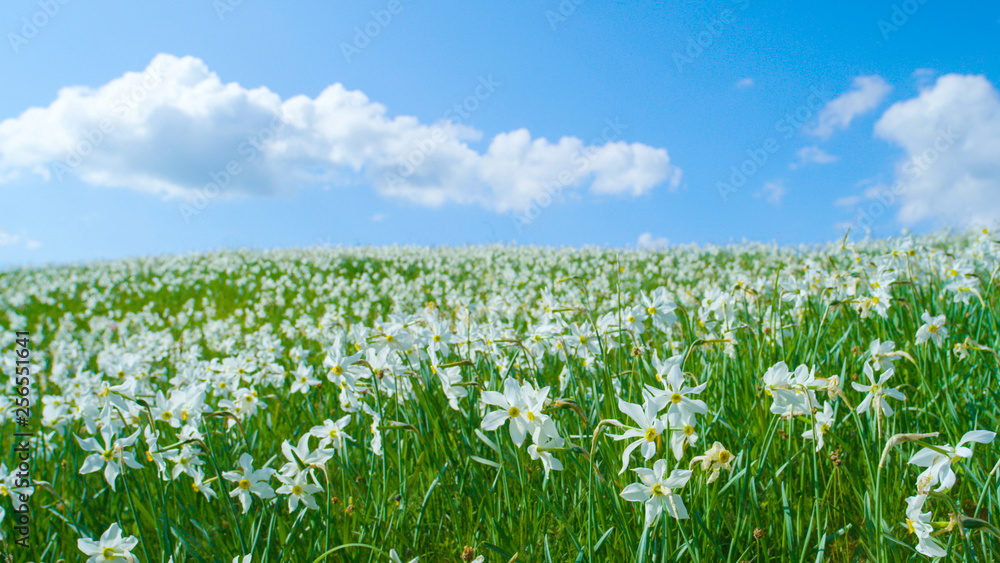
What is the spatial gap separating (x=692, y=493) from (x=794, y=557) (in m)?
0.44

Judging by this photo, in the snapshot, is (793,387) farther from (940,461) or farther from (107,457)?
(107,457)

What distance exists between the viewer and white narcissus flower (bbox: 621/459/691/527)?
169 cm

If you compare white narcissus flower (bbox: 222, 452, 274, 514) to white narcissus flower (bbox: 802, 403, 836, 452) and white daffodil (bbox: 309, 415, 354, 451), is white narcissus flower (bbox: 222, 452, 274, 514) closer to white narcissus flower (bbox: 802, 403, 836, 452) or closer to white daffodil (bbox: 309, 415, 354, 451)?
white daffodil (bbox: 309, 415, 354, 451)

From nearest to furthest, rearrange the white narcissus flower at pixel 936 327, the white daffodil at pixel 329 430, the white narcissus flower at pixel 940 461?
the white narcissus flower at pixel 940 461
the white daffodil at pixel 329 430
the white narcissus flower at pixel 936 327

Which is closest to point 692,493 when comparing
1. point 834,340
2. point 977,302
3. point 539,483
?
point 539,483

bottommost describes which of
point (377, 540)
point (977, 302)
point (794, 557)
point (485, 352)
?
point (377, 540)

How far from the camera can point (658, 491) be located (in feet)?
5.75

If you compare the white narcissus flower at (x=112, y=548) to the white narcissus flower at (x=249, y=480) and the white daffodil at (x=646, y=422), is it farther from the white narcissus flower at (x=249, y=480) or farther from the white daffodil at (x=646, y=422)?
the white daffodil at (x=646, y=422)

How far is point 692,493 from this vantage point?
2039mm

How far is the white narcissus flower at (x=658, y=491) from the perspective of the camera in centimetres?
169

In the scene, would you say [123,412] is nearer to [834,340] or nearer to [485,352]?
[485,352]

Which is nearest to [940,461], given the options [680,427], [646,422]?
[680,427]

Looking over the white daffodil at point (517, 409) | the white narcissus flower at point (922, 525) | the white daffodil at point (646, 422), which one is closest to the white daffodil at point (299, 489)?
the white daffodil at point (517, 409)

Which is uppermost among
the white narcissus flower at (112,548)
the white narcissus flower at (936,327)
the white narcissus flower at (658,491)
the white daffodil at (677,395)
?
the white narcissus flower at (936,327)
